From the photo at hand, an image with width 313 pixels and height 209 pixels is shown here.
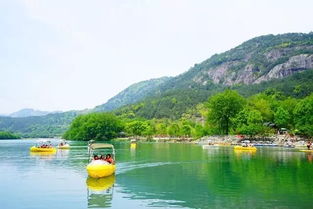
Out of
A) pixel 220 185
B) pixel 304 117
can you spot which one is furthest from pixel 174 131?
pixel 220 185

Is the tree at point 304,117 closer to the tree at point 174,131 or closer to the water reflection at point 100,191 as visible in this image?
the tree at point 174,131

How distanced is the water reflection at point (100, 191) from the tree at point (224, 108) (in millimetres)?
99648

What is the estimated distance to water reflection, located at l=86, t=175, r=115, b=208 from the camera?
96.3 feet

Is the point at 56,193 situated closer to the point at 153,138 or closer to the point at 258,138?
the point at 258,138

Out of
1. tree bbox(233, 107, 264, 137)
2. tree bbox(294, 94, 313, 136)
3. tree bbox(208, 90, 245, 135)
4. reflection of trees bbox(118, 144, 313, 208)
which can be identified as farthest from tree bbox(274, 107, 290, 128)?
reflection of trees bbox(118, 144, 313, 208)

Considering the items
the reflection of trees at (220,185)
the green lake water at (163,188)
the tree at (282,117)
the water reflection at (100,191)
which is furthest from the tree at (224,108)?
the water reflection at (100,191)

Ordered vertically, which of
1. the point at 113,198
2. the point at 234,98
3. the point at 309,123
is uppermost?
the point at 234,98

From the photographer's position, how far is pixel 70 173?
47750 mm

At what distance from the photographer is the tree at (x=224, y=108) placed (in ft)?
459

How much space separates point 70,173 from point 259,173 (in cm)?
2328

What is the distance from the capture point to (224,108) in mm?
139125

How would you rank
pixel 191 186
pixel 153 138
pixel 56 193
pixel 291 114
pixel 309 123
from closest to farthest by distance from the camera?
1. pixel 56 193
2. pixel 191 186
3. pixel 309 123
4. pixel 291 114
5. pixel 153 138

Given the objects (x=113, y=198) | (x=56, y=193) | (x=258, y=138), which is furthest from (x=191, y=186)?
(x=258, y=138)

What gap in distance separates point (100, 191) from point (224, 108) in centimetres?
10868
